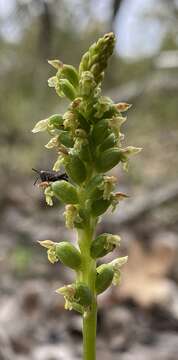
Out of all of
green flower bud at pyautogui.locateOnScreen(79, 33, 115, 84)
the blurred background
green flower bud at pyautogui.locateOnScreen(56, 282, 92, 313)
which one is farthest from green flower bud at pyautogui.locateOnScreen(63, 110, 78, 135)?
the blurred background

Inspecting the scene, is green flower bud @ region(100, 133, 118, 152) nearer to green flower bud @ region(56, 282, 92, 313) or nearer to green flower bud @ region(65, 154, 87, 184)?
green flower bud @ region(65, 154, 87, 184)

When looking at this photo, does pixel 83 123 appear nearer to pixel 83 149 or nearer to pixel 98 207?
pixel 83 149

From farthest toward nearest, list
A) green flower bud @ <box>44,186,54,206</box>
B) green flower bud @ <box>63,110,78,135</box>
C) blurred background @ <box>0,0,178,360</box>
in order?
blurred background @ <box>0,0,178,360</box>, green flower bud @ <box>44,186,54,206</box>, green flower bud @ <box>63,110,78,135</box>

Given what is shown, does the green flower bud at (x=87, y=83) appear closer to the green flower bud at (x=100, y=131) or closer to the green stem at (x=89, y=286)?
the green flower bud at (x=100, y=131)

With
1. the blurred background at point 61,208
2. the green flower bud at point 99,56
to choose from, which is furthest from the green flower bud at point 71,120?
the blurred background at point 61,208

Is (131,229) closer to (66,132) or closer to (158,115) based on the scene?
(66,132)

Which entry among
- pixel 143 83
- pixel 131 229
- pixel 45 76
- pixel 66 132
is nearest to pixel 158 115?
pixel 45 76
